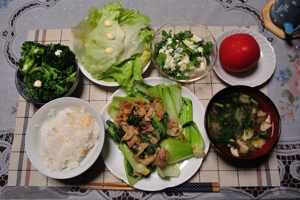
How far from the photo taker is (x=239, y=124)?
1.73 meters

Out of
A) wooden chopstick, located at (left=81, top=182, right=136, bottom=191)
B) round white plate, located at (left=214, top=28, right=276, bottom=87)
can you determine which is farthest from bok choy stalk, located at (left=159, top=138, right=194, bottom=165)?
round white plate, located at (left=214, top=28, right=276, bottom=87)

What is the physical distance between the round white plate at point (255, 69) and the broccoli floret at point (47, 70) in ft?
3.40

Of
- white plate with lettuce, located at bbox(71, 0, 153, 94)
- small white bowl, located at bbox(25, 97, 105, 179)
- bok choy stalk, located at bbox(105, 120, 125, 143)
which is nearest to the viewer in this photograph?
small white bowl, located at bbox(25, 97, 105, 179)

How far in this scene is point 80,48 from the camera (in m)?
1.90

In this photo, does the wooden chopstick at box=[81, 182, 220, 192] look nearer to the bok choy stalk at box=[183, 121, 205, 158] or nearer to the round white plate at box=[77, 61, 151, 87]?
the bok choy stalk at box=[183, 121, 205, 158]

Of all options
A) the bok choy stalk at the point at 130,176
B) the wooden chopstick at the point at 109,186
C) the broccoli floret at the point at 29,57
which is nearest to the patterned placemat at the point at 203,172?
the wooden chopstick at the point at 109,186

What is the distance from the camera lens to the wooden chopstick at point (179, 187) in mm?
1775

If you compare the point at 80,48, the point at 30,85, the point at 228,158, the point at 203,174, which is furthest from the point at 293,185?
the point at 30,85

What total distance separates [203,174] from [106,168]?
654 mm

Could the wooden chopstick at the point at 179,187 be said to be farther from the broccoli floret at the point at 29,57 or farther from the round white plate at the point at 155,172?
the broccoli floret at the point at 29,57

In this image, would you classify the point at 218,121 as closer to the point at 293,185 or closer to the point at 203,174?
the point at 203,174

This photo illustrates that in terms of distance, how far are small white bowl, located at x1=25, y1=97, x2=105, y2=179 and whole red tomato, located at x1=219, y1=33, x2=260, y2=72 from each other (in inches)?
37.4

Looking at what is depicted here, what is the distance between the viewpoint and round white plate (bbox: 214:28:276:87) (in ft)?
6.35

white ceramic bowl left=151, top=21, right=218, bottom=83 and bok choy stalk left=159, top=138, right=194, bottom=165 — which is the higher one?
white ceramic bowl left=151, top=21, right=218, bottom=83
